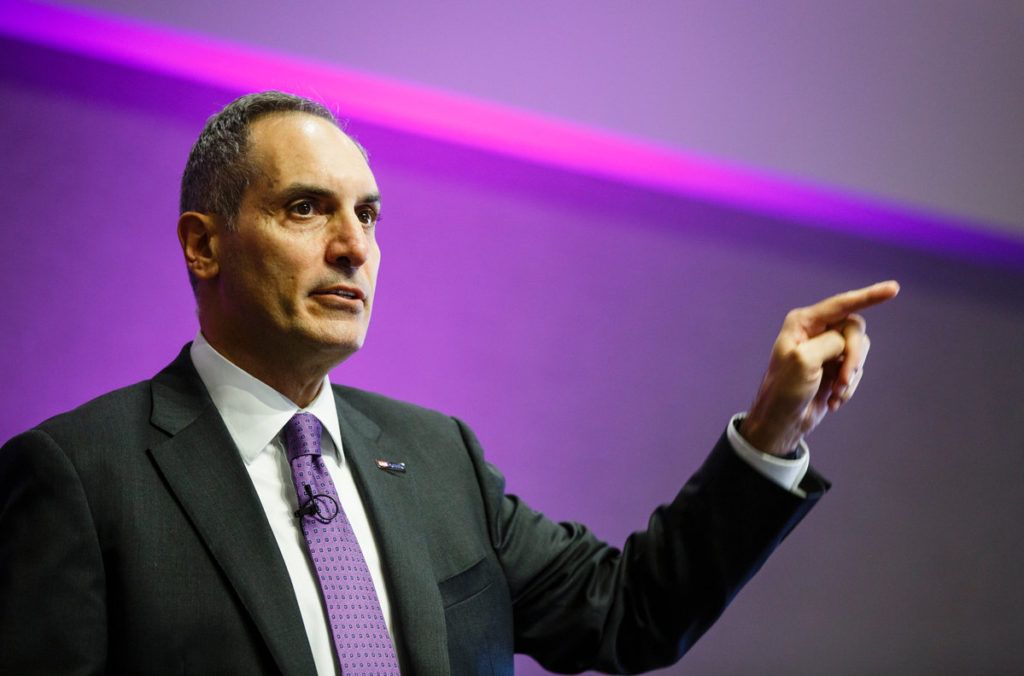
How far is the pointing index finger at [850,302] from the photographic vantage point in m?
1.27

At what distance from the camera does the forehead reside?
4.98ft

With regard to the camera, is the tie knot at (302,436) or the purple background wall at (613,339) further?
the purple background wall at (613,339)

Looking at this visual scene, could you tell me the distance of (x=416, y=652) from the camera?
1.38m

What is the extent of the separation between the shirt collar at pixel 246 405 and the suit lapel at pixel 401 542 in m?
0.06

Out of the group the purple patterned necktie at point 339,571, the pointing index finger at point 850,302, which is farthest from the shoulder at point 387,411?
the pointing index finger at point 850,302

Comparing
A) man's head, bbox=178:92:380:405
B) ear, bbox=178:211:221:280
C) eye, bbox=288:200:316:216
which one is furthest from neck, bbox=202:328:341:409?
eye, bbox=288:200:316:216

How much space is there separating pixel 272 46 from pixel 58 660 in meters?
1.33

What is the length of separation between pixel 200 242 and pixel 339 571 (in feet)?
1.92

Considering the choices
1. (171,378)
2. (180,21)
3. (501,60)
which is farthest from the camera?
(501,60)

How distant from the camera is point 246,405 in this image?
1473 millimetres

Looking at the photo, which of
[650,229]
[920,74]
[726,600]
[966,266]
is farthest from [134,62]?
[966,266]

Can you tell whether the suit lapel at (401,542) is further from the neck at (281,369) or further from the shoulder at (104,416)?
the shoulder at (104,416)

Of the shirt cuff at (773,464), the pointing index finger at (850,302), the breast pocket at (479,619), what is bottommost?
the breast pocket at (479,619)

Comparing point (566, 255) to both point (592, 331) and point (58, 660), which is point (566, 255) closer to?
point (592, 331)
